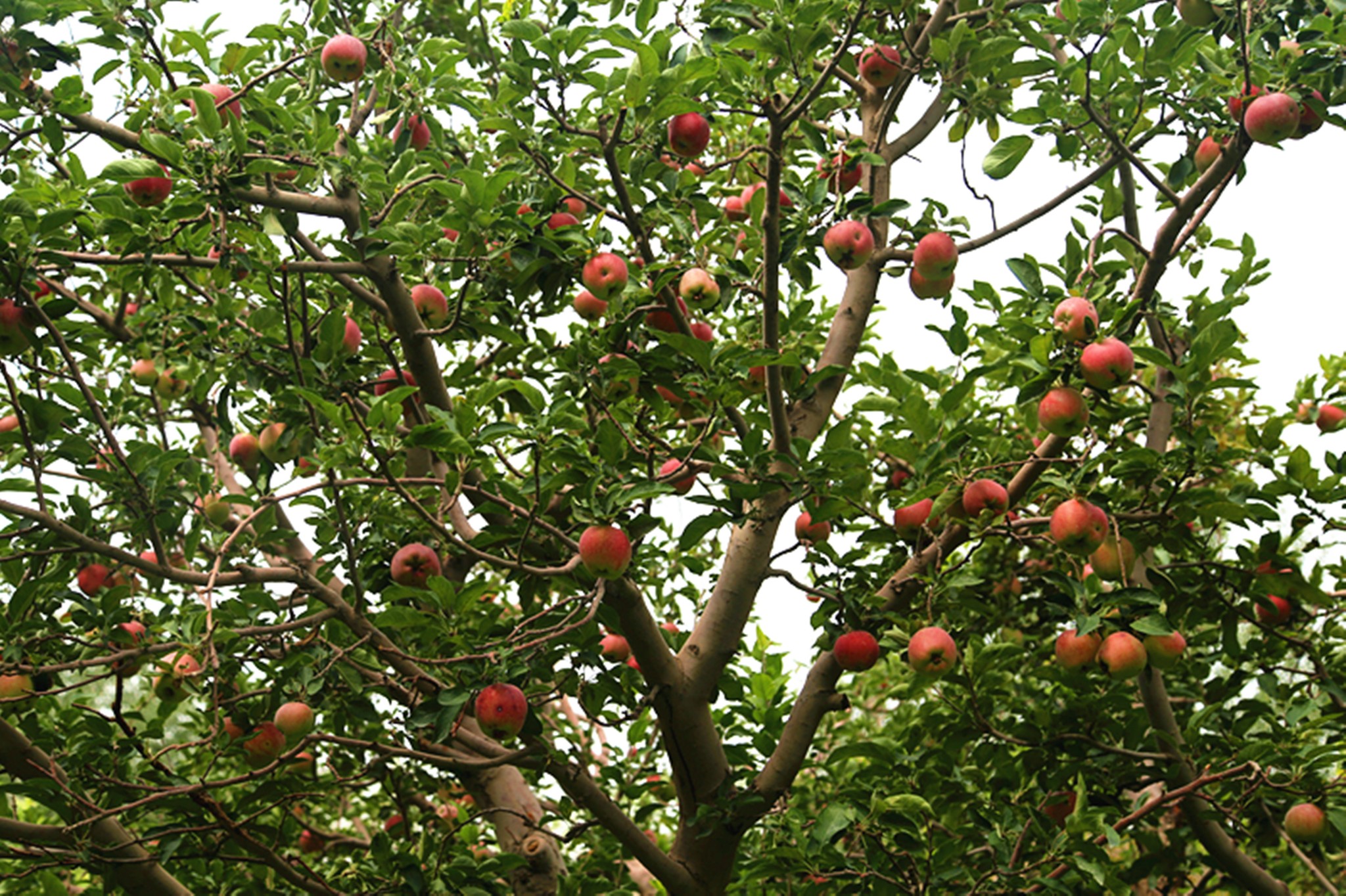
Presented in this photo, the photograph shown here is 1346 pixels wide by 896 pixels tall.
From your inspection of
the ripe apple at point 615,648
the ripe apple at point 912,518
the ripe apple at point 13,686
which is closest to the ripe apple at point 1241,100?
the ripe apple at point 912,518

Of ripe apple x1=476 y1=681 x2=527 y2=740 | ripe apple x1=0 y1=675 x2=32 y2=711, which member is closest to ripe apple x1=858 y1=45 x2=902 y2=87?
ripe apple x1=476 y1=681 x2=527 y2=740

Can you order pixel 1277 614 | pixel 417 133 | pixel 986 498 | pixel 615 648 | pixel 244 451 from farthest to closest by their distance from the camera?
pixel 244 451 < pixel 615 648 < pixel 417 133 < pixel 1277 614 < pixel 986 498

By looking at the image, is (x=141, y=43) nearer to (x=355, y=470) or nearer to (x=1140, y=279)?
(x=355, y=470)

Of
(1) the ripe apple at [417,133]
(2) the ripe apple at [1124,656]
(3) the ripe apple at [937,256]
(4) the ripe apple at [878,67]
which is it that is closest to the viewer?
(2) the ripe apple at [1124,656]

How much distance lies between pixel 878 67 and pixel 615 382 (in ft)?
4.65

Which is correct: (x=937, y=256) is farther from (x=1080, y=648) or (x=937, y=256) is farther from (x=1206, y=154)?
(x=1080, y=648)

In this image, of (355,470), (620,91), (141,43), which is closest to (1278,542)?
(620,91)

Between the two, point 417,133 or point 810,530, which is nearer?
point 810,530

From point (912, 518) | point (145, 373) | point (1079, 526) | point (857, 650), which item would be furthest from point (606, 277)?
point (145, 373)

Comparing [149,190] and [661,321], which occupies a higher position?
[149,190]

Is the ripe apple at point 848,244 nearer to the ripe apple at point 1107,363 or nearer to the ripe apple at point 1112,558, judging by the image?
the ripe apple at point 1107,363

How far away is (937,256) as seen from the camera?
296 cm

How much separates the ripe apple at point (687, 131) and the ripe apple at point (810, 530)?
3.59 feet

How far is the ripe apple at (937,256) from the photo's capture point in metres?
2.96
